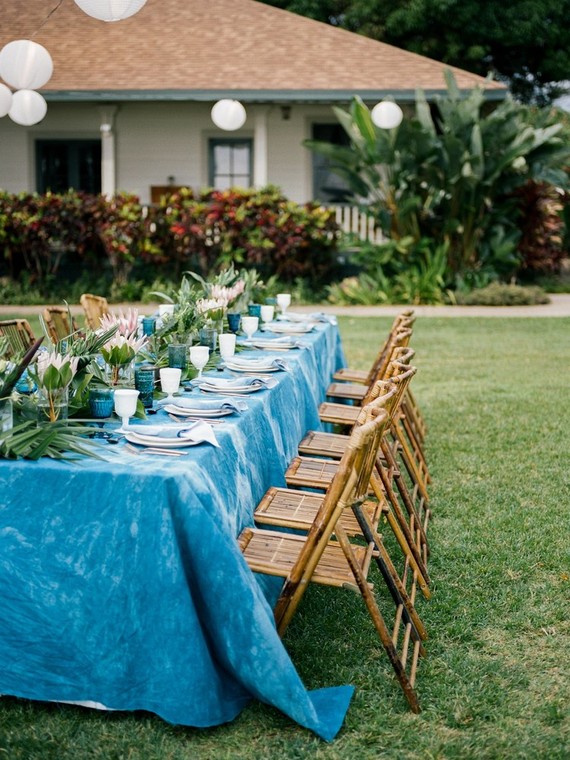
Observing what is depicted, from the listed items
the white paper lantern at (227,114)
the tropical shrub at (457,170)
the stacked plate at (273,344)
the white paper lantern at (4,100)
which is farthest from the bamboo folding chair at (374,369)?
the white paper lantern at (227,114)

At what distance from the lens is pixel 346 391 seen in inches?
267

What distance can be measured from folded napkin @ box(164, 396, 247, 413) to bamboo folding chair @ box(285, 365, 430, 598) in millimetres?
533

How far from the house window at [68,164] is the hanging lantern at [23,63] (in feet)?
29.0

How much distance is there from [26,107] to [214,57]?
6213mm

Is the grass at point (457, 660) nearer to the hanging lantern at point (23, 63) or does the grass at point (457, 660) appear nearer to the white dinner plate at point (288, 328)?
the white dinner plate at point (288, 328)

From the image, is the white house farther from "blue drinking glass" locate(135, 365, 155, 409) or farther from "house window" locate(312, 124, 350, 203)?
"blue drinking glass" locate(135, 365, 155, 409)

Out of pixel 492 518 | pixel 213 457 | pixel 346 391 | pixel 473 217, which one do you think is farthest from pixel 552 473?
pixel 473 217

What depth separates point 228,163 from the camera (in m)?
18.5

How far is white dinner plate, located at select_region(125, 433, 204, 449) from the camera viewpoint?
10.8 feet

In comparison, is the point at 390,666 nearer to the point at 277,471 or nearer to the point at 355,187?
the point at 277,471

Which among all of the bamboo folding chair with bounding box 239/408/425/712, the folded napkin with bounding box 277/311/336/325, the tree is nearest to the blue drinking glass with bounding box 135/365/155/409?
the bamboo folding chair with bounding box 239/408/425/712

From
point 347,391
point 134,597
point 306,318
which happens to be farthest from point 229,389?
point 306,318

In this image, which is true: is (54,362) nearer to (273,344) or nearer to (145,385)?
(145,385)

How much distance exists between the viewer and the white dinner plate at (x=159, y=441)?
10.8 feet
